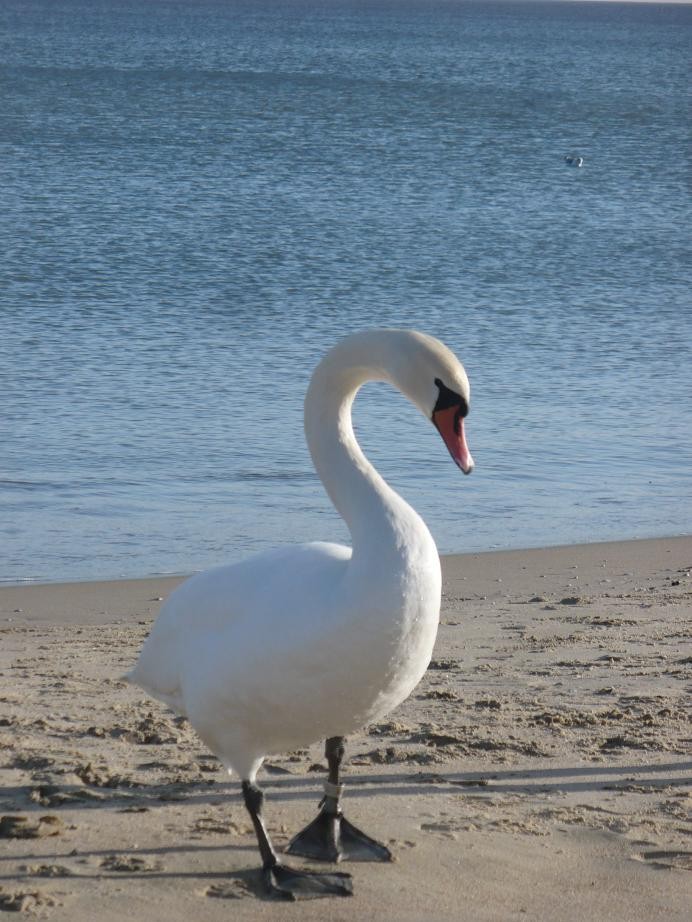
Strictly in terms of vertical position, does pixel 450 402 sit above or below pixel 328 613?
above

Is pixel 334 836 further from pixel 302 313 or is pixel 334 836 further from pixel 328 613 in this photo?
pixel 302 313

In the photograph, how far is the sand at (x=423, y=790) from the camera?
4.02 m

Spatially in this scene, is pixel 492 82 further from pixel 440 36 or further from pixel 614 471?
pixel 614 471

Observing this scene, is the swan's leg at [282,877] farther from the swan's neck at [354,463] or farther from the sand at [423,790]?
the swan's neck at [354,463]

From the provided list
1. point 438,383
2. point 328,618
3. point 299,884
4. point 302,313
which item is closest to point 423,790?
point 299,884

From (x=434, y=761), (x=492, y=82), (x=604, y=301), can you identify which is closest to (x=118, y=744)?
(x=434, y=761)

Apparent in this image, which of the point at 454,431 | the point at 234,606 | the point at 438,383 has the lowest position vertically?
the point at 234,606

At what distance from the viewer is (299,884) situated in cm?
409

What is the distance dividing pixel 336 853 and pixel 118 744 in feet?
3.87

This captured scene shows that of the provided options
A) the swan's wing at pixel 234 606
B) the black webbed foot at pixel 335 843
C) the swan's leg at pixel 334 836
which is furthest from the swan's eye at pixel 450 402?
the black webbed foot at pixel 335 843

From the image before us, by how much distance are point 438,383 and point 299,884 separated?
4.78 ft

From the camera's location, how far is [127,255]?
72.4ft

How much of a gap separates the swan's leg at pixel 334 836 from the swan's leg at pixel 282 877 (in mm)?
158

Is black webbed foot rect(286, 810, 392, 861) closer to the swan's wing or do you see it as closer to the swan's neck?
the swan's wing
